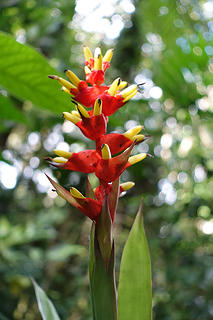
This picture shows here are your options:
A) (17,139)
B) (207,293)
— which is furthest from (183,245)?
(17,139)

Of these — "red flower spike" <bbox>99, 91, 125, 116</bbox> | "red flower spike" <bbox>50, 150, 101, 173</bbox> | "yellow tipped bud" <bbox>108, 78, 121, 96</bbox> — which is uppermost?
"yellow tipped bud" <bbox>108, 78, 121, 96</bbox>

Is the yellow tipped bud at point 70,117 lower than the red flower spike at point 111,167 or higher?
higher

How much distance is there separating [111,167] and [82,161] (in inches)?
1.6

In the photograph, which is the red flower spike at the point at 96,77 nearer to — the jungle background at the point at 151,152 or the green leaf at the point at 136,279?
the green leaf at the point at 136,279

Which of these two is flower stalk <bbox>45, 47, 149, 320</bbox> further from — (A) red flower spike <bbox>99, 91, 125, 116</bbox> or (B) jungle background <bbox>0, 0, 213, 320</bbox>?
(B) jungle background <bbox>0, 0, 213, 320</bbox>

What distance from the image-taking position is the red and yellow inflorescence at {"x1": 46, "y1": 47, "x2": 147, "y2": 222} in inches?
16.4

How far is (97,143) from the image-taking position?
1.48 ft

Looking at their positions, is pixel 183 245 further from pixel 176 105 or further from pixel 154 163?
pixel 176 105

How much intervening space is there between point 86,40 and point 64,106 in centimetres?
251

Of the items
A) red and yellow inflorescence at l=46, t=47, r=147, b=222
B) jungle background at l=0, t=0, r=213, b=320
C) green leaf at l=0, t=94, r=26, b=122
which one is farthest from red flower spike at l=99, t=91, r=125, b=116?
jungle background at l=0, t=0, r=213, b=320

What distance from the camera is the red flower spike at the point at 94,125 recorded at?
0.43 metres

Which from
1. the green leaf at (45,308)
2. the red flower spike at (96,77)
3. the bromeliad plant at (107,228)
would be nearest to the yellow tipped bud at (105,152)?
the bromeliad plant at (107,228)

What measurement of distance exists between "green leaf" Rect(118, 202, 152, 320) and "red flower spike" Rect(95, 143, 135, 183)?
0.06 m

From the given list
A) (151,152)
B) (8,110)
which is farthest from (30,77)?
(151,152)
